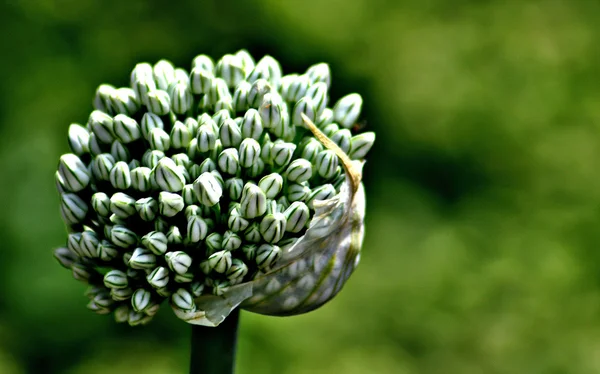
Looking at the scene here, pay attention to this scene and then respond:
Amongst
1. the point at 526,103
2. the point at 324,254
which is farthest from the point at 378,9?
the point at 324,254

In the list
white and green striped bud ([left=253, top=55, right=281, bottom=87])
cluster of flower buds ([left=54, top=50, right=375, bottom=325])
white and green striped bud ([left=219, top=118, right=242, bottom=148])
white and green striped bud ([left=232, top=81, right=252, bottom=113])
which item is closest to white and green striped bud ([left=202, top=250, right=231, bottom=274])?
cluster of flower buds ([left=54, top=50, right=375, bottom=325])

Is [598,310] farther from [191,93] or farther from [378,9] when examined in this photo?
[191,93]

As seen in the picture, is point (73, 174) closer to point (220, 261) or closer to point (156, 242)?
point (156, 242)

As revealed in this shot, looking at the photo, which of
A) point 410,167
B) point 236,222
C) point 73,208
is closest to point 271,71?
point 236,222

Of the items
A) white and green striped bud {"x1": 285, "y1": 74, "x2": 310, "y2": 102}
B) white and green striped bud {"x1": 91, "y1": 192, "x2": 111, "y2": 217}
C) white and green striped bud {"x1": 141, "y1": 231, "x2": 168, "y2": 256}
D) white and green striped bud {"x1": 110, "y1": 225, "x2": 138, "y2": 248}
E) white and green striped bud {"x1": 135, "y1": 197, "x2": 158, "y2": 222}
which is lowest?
white and green striped bud {"x1": 110, "y1": 225, "x2": 138, "y2": 248}

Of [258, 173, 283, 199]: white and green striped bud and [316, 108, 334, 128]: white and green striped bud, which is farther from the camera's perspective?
[316, 108, 334, 128]: white and green striped bud

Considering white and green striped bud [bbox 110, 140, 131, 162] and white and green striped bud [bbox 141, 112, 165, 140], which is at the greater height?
white and green striped bud [bbox 141, 112, 165, 140]

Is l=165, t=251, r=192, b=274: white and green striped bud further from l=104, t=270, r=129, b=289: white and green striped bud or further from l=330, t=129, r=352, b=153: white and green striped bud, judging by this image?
l=330, t=129, r=352, b=153: white and green striped bud
